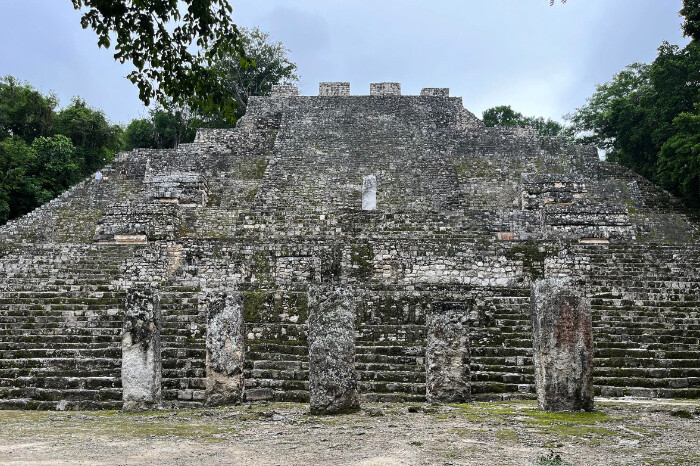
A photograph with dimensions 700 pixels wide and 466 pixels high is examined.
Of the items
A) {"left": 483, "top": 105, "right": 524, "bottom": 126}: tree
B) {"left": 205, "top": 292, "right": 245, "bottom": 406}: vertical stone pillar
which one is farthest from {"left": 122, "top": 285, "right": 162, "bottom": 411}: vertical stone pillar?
{"left": 483, "top": 105, "right": 524, "bottom": 126}: tree

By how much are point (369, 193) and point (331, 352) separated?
1096 centimetres

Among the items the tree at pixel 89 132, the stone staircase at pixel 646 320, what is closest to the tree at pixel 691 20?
the stone staircase at pixel 646 320

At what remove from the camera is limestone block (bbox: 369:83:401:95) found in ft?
89.5

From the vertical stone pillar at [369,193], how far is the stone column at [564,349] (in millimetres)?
10798

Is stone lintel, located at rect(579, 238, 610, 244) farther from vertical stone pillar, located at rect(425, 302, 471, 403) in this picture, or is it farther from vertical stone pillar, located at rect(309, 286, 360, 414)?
vertical stone pillar, located at rect(309, 286, 360, 414)

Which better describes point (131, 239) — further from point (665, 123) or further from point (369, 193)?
point (665, 123)

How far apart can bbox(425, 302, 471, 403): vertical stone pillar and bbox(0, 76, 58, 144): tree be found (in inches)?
955

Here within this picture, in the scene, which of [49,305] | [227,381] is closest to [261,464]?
[227,381]

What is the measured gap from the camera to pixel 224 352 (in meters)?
8.46

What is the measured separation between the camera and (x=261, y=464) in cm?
504

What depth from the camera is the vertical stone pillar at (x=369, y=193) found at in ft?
59.9

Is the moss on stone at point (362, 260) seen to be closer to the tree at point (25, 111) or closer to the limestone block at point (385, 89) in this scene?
the limestone block at point (385, 89)

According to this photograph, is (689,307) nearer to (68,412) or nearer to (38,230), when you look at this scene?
(68,412)

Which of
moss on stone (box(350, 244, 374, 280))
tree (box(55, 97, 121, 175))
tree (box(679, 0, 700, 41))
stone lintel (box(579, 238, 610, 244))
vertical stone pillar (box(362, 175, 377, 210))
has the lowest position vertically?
moss on stone (box(350, 244, 374, 280))
